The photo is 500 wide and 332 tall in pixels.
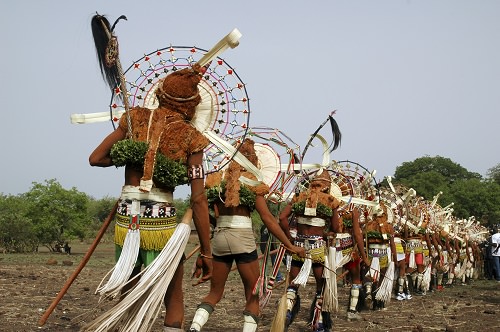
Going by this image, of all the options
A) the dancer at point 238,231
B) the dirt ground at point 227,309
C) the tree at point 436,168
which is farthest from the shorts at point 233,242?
the tree at point 436,168

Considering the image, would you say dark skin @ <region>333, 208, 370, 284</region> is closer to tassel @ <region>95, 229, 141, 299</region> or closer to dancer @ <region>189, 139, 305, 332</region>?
dancer @ <region>189, 139, 305, 332</region>

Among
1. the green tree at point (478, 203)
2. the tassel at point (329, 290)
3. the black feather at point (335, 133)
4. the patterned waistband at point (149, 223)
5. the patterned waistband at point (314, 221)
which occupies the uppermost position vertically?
the green tree at point (478, 203)

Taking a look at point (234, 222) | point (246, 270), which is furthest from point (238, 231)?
point (246, 270)

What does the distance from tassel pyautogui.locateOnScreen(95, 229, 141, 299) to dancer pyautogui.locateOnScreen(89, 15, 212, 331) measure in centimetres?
3

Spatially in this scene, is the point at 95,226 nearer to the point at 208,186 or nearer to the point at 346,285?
the point at 346,285

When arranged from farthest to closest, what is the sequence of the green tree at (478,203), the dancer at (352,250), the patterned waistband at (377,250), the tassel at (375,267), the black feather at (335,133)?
the green tree at (478,203) < the patterned waistband at (377,250) < the tassel at (375,267) < the dancer at (352,250) < the black feather at (335,133)

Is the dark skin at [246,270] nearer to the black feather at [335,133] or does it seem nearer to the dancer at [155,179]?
the dancer at [155,179]

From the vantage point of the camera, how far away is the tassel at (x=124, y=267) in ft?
15.6

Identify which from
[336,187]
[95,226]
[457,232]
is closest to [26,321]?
[336,187]

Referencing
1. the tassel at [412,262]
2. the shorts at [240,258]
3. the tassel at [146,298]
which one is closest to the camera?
the tassel at [146,298]

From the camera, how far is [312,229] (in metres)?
8.70

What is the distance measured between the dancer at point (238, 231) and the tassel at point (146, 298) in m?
1.77

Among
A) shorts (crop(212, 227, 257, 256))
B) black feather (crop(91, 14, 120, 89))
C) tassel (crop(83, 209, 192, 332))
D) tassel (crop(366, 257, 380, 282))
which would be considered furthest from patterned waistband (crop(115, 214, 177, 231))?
tassel (crop(366, 257, 380, 282))

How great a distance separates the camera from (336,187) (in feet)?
34.8
